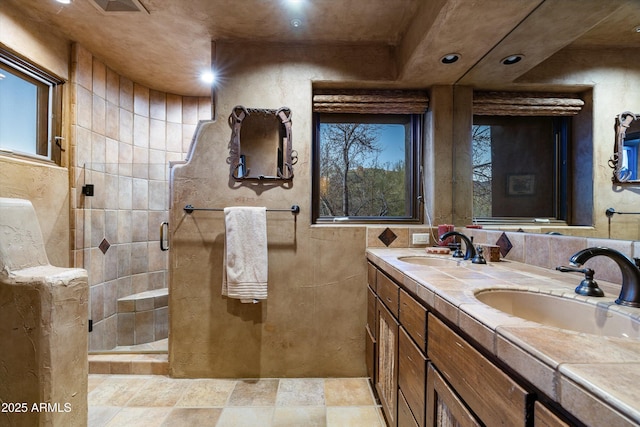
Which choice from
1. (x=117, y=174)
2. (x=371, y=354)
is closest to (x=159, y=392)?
(x=371, y=354)

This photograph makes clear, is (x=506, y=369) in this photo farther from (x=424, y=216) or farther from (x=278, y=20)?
(x=278, y=20)

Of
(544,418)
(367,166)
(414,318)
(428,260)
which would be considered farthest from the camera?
(367,166)

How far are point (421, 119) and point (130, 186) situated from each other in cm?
244

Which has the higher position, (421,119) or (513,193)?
(421,119)

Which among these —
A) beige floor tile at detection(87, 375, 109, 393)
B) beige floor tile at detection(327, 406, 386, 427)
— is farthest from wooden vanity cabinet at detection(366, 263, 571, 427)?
beige floor tile at detection(87, 375, 109, 393)

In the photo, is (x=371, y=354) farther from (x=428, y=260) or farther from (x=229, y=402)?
(x=229, y=402)

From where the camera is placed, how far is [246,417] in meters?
1.53

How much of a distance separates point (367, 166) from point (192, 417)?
1.91 m

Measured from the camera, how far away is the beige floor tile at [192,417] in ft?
4.92

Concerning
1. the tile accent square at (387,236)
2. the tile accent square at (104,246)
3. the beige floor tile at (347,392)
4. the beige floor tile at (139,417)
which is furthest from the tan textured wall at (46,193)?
the tile accent square at (387,236)

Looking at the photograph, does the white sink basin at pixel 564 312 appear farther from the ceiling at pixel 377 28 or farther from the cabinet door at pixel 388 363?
the ceiling at pixel 377 28

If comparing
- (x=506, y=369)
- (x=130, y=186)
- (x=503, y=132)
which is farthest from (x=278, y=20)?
(x=506, y=369)

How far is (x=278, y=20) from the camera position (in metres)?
1.70

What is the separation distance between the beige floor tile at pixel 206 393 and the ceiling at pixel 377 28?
227cm
